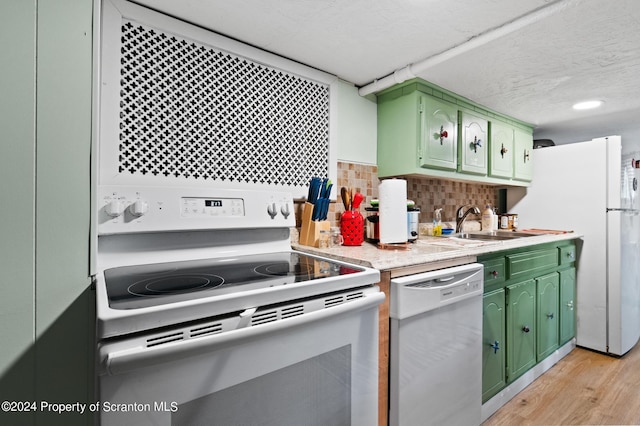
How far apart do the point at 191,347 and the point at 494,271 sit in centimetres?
154

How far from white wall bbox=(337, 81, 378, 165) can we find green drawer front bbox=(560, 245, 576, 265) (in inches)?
62.6

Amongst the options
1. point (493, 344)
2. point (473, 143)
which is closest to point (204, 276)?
point (493, 344)

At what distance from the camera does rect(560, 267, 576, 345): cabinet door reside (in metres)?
2.30

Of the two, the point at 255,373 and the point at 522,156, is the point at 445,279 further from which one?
the point at 522,156

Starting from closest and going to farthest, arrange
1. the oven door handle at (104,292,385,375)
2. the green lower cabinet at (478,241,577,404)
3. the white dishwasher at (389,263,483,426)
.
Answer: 1. the oven door handle at (104,292,385,375)
2. the white dishwasher at (389,263,483,426)
3. the green lower cabinet at (478,241,577,404)

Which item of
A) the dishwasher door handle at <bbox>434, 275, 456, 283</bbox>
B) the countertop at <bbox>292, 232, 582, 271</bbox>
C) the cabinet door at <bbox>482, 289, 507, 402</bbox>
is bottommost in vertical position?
the cabinet door at <bbox>482, 289, 507, 402</bbox>

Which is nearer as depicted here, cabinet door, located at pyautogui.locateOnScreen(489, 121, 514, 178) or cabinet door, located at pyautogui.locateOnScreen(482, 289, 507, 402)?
cabinet door, located at pyautogui.locateOnScreen(482, 289, 507, 402)

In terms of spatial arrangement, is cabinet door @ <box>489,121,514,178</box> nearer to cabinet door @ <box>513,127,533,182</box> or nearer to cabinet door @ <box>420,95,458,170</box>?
cabinet door @ <box>513,127,533,182</box>

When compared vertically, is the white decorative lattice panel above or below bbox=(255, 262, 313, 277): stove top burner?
above

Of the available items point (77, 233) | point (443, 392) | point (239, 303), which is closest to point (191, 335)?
point (239, 303)

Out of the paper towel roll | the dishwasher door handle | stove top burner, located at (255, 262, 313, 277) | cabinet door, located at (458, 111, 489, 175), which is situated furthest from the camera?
cabinet door, located at (458, 111, 489, 175)

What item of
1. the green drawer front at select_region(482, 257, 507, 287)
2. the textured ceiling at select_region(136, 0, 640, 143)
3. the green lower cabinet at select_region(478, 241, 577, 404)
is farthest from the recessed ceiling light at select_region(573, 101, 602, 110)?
the green drawer front at select_region(482, 257, 507, 287)

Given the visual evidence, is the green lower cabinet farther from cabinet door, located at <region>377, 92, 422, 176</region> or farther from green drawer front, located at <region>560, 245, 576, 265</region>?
cabinet door, located at <region>377, 92, 422, 176</region>

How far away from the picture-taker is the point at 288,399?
0.86m
